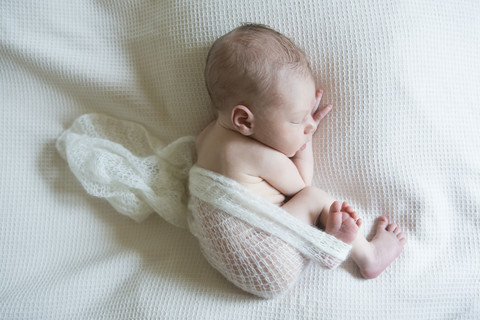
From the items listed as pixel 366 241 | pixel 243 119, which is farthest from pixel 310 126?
pixel 366 241

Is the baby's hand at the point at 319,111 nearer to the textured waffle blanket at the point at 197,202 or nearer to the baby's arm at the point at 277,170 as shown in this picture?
the baby's arm at the point at 277,170

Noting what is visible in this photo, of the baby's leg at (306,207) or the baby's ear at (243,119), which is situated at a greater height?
the baby's ear at (243,119)

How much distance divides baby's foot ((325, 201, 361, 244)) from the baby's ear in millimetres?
290

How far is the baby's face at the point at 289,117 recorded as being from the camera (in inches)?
38.1

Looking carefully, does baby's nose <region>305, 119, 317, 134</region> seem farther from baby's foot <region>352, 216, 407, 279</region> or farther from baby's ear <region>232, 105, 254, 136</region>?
baby's foot <region>352, 216, 407, 279</region>

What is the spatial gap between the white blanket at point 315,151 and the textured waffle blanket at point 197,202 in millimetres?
70

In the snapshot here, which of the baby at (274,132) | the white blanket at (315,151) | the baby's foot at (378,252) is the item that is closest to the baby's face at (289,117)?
the baby at (274,132)

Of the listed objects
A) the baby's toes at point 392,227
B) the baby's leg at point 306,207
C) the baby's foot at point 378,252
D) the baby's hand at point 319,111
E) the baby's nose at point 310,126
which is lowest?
the baby's foot at point 378,252

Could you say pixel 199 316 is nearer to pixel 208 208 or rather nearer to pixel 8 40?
pixel 208 208

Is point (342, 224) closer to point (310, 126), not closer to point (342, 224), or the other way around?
point (342, 224)

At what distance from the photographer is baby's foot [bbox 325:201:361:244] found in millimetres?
967

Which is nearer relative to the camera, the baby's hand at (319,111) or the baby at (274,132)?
the baby at (274,132)

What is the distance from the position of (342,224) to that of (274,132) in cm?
29

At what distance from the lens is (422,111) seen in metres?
1.05
